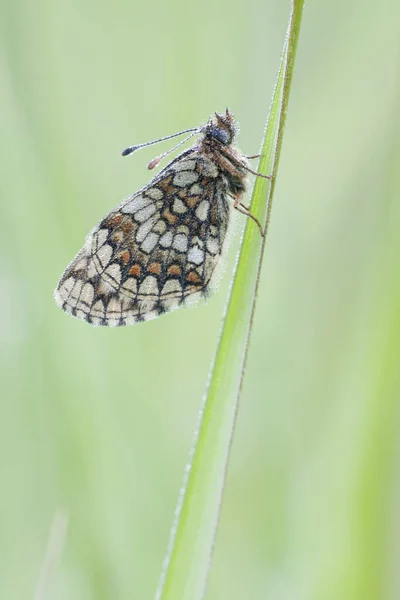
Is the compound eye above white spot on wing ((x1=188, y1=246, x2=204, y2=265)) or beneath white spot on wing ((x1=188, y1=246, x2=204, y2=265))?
above

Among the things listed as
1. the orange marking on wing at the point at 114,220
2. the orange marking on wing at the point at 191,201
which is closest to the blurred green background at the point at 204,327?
the orange marking on wing at the point at 114,220

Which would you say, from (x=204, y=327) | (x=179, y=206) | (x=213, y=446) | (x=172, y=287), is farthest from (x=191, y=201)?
(x=213, y=446)

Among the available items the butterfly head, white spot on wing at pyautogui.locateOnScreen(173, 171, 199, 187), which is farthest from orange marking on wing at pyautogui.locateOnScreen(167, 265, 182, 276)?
the butterfly head

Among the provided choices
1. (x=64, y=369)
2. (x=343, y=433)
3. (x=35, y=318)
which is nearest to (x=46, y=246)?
(x=35, y=318)

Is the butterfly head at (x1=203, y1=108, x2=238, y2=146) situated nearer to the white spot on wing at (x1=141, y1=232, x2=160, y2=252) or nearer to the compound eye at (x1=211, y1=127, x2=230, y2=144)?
the compound eye at (x1=211, y1=127, x2=230, y2=144)

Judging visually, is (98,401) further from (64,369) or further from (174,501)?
(174,501)

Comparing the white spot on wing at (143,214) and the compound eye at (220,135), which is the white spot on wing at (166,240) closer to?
the white spot on wing at (143,214)
